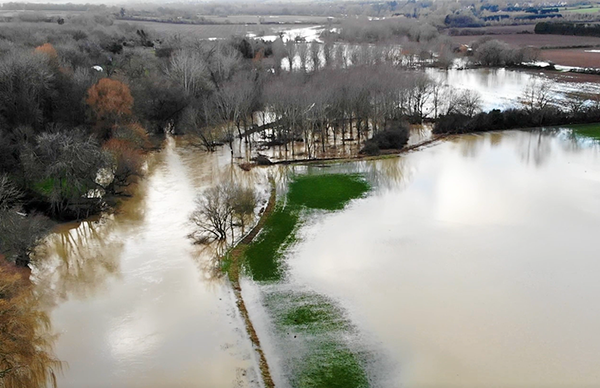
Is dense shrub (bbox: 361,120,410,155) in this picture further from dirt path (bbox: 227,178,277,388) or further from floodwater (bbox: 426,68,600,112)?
floodwater (bbox: 426,68,600,112)

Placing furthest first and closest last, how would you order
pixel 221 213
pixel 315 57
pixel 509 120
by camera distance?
1. pixel 315 57
2. pixel 509 120
3. pixel 221 213

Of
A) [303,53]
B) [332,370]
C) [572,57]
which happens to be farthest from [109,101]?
[572,57]

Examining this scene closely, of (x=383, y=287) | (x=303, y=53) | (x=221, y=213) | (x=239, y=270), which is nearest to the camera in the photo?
(x=383, y=287)

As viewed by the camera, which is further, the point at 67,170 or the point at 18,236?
the point at 67,170

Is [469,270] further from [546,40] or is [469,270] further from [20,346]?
[546,40]

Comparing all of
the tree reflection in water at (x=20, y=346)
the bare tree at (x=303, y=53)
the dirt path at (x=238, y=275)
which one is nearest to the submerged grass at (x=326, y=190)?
the dirt path at (x=238, y=275)

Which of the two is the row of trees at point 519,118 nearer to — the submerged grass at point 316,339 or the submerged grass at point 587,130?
→ the submerged grass at point 587,130
